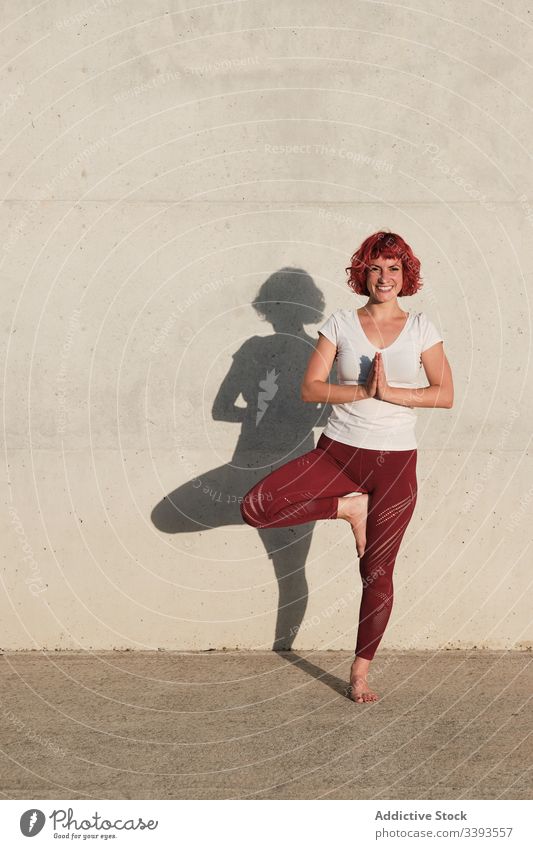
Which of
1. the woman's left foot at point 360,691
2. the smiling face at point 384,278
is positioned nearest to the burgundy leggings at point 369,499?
the woman's left foot at point 360,691

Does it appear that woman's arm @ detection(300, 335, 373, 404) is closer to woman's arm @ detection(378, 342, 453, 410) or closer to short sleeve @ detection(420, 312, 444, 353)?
woman's arm @ detection(378, 342, 453, 410)

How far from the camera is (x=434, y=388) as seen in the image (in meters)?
4.85

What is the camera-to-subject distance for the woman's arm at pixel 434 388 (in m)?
Result: 4.76

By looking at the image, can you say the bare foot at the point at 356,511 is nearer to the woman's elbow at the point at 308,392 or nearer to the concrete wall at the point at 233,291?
the woman's elbow at the point at 308,392

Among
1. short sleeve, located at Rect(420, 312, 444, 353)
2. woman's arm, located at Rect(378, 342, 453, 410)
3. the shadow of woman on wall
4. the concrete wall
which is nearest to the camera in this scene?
woman's arm, located at Rect(378, 342, 453, 410)

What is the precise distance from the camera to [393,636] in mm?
5715

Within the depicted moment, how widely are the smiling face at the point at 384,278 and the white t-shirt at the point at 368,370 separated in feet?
0.51

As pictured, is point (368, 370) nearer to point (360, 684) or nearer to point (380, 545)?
point (380, 545)

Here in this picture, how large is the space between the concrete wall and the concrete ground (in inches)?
10.2

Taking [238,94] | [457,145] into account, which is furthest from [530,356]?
[238,94]

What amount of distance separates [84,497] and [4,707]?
4.13ft

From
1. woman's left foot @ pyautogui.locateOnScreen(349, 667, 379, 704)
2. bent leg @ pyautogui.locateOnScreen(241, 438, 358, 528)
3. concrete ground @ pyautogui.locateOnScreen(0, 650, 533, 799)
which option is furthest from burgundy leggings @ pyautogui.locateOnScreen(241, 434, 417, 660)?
concrete ground @ pyautogui.locateOnScreen(0, 650, 533, 799)

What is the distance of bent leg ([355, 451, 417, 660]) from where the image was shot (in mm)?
4891

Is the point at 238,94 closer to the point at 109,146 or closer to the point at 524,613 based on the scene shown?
the point at 109,146
